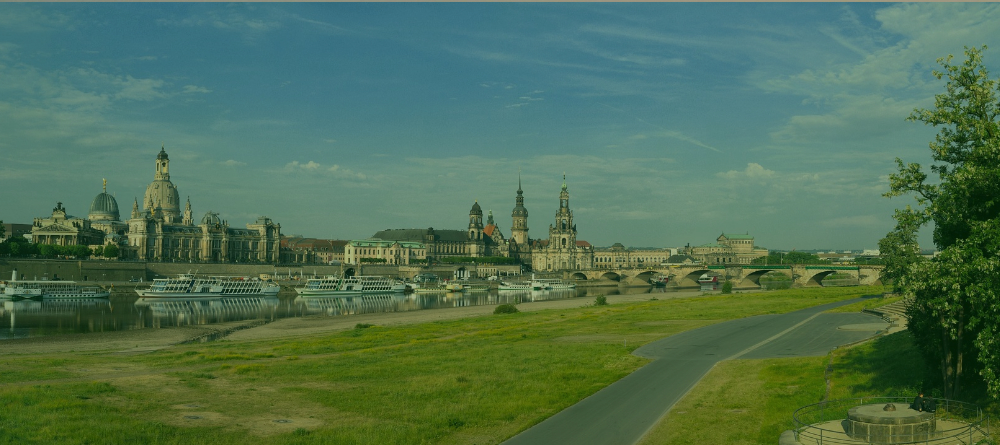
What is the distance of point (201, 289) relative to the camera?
451 ft

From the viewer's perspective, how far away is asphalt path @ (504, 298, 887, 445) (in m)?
24.5

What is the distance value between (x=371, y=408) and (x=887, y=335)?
29.9m

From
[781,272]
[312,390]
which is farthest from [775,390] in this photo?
[781,272]

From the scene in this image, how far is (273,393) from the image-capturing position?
3266 centimetres

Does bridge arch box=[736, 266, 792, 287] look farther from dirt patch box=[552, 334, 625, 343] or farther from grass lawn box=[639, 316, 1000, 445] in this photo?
grass lawn box=[639, 316, 1000, 445]

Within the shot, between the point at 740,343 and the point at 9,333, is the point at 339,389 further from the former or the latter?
the point at 9,333

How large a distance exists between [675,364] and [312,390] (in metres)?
17.7

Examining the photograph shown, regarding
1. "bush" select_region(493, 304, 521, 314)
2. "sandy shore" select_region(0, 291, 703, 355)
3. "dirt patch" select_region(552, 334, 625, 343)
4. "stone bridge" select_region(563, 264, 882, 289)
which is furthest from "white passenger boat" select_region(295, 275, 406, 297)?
"dirt patch" select_region(552, 334, 625, 343)

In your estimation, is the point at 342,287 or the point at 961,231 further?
the point at 342,287

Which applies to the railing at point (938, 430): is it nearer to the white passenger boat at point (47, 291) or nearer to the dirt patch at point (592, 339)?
the dirt patch at point (592, 339)

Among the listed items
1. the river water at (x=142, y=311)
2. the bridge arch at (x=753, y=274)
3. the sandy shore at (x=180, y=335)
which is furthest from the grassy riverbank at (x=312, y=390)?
the bridge arch at (x=753, y=274)

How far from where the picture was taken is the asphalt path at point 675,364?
2448 cm

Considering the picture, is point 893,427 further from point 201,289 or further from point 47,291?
point 47,291

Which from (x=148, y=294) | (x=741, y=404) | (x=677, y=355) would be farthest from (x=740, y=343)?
(x=148, y=294)
